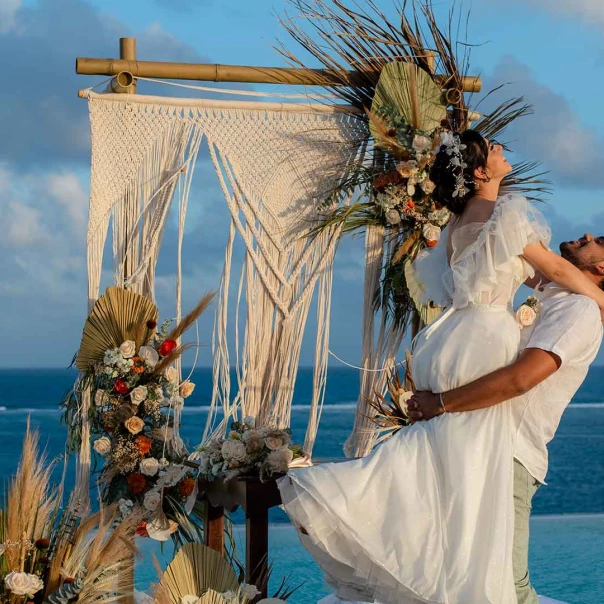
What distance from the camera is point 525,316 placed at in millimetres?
3273

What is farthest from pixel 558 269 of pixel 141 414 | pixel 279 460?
pixel 141 414

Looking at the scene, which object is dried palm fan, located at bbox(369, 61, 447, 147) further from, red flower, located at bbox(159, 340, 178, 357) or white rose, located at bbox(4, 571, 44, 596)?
white rose, located at bbox(4, 571, 44, 596)

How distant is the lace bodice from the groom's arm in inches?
9.2

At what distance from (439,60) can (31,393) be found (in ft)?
117

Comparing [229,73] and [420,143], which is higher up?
[229,73]

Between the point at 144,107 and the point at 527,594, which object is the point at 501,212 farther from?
the point at 144,107

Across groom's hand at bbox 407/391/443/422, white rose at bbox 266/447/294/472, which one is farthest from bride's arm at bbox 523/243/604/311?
white rose at bbox 266/447/294/472

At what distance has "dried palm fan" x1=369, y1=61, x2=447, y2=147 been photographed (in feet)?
14.6

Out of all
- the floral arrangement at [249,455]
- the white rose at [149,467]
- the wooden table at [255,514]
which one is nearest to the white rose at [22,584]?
the wooden table at [255,514]

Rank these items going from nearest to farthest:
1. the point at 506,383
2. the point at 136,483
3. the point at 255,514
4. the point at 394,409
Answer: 1. the point at 506,383
2. the point at 255,514
3. the point at 136,483
4. the point at 394,409

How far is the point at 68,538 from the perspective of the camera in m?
3.11

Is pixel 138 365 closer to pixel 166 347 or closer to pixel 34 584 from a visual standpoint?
pixel 166 347

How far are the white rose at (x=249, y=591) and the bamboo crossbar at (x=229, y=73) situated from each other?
225 centimetres

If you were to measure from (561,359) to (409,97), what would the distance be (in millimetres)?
1803
